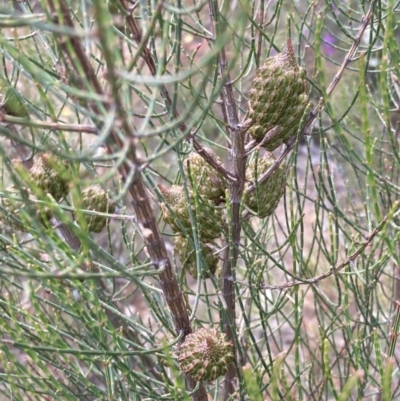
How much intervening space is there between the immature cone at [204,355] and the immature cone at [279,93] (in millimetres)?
300

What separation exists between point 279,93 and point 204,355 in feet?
1.18

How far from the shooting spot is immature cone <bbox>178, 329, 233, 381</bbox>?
708 millimetres

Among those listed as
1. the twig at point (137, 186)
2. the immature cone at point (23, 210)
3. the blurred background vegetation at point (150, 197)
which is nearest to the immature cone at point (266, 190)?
the blurred background vegetation at point (150, 197)

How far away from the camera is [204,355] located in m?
0.71

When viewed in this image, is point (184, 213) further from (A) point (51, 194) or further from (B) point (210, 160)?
(A) point (51, 194)

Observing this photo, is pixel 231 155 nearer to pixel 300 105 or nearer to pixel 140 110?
pixel 300 105

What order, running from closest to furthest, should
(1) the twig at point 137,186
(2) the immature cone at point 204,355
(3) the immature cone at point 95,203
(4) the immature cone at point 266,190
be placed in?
(1) the twig at point 137,186, (2) the immature cone at point 204,355, (4) the immature cone at point 266,190, (3) the immature cone at point 95,203

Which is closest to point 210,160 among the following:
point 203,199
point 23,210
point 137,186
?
point 203,199

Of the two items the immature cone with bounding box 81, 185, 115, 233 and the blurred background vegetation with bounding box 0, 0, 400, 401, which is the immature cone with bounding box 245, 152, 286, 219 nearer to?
the blurred background vegetation with bounding box 0, 0, 400, 401

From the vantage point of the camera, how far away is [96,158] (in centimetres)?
48

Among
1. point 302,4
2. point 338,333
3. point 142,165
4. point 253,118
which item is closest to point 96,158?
point 142,165

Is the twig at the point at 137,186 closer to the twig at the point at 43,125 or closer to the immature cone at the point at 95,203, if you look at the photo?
the twig at the point at 43,125

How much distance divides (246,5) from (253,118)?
1.08ft

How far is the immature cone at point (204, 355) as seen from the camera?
71cm
